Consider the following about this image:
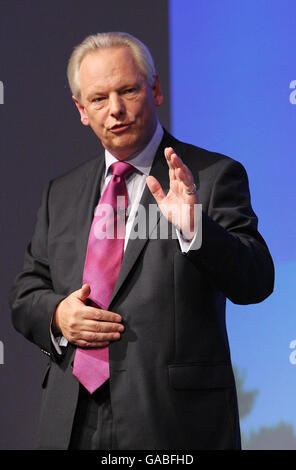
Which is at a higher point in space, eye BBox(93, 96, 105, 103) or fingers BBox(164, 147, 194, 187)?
eye BBox(93, 96, 105, 103)

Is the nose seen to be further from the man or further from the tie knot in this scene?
the tie knot

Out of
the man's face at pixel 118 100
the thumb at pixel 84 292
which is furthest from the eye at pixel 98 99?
the thumb at pixel 84 292

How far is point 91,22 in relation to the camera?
304 centimetres

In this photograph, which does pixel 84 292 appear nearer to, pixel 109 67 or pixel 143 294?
pixel 143 294

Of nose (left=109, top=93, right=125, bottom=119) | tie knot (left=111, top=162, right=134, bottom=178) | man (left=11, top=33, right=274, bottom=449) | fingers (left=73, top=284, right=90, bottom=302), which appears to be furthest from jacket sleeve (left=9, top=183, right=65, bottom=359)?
nose (left=109, top=93, right=125, bottom=119)

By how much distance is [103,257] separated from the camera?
1831 mm

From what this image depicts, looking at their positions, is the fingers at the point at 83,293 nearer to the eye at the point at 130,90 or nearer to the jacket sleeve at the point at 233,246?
the jacket sleeve at the point at 233,246

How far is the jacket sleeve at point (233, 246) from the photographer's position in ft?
5.32

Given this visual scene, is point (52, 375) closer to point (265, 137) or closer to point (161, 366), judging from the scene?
point (161, 366)

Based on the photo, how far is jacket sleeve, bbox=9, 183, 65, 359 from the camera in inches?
73.8

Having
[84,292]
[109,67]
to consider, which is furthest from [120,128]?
[84,292]

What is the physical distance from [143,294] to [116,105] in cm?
51

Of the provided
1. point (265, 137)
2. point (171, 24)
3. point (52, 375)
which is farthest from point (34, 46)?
point (52, 375)

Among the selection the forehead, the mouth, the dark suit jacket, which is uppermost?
the forehead
